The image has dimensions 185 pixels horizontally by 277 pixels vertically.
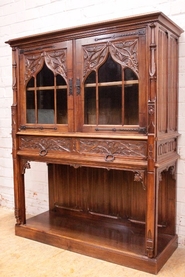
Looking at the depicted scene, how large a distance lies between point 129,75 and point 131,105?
0.68 ft

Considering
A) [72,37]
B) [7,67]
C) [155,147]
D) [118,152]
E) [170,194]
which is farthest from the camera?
[7,67]

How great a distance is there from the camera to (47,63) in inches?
94.8

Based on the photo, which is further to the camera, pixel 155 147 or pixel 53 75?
pixel 53 75

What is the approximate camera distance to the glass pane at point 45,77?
2.42 meters

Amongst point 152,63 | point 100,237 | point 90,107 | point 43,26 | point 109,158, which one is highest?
point 43,26

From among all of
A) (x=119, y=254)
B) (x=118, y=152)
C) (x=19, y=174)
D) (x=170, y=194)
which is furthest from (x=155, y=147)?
(x=19, y=174)

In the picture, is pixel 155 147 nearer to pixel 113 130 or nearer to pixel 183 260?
pixel 113 130

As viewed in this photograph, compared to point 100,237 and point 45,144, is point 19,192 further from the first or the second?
point 100,237

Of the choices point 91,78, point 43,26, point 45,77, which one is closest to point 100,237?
point 91,78

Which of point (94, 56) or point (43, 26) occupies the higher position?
point (43, 26)

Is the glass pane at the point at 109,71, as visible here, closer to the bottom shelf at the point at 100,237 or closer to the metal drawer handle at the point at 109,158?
the metal drawer handle at the point at 109,158

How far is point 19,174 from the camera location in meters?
2.63

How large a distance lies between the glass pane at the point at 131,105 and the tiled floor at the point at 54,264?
1034mm

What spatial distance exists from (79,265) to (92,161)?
2.46 feet
